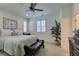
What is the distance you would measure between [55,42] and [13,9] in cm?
128

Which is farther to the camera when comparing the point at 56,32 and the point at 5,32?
the point at 56,32

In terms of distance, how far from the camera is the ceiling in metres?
2.28

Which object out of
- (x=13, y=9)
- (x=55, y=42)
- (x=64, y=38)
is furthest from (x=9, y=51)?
(x=64, y=38)

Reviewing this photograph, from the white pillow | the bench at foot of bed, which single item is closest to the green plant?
the bench at foot of bed

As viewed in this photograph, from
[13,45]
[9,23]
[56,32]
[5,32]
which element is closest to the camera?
[13,45]

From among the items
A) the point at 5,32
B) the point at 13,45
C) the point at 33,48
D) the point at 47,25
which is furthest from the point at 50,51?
the point at 5,32

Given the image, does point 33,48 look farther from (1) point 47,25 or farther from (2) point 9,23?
(2) point 9,23

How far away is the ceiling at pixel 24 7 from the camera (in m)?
2.28

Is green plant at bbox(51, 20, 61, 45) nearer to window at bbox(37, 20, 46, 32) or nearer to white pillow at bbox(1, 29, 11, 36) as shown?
window at bbox(37, 20, 46, 32)

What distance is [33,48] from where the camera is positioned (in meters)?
2.44

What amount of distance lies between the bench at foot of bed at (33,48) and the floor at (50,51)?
0.32 ft

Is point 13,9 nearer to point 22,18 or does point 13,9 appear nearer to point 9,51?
point 22,18

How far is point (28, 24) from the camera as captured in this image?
2514mm

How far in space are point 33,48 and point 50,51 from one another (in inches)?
16.3
